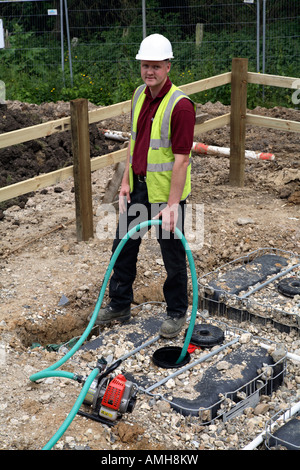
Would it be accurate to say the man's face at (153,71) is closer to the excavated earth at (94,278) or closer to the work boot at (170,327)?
the work boot at (170,327)

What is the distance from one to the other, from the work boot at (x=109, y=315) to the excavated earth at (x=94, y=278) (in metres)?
0.13

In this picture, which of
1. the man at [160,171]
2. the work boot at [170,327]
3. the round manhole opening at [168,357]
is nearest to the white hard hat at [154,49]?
the man at [160,171]

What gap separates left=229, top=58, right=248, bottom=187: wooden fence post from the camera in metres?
7.12

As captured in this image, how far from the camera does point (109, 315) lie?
475 centimetres

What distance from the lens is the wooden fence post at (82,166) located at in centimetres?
559

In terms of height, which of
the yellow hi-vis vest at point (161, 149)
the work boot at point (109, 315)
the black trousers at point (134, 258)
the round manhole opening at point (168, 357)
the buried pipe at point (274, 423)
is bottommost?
the buried pipe at point (274, 423)

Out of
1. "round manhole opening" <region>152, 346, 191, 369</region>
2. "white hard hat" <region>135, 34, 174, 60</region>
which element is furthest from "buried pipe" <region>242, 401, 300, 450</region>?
"white hard hat" <region>135, 34, 174, 60</region>

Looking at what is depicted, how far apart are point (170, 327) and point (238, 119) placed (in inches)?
139

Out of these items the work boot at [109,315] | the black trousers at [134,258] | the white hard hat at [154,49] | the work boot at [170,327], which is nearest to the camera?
the white hard hat at [154,49]

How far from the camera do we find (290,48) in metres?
12.7

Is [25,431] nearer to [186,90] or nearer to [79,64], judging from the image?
[186,90]

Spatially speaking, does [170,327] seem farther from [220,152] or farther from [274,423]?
[220,152]

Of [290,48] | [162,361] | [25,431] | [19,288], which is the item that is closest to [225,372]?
[162,361]
